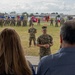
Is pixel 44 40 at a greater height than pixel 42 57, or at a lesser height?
lesser

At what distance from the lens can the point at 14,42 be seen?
103 inches

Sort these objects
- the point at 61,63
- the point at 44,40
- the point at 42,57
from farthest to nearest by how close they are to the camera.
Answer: the point at 44,40 → the point at 42,57 → the point at 61,63

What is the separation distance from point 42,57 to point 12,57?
28 centimetres

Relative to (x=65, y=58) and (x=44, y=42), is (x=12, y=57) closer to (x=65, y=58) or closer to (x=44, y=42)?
(x=65, y=58)

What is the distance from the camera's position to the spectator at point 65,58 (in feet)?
7.39

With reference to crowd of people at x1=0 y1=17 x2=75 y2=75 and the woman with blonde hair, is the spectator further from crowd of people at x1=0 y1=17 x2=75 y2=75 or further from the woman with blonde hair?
the woman with blonde hair

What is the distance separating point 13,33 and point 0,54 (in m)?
0.24

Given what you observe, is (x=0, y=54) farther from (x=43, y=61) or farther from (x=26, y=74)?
(x=43, y=61)

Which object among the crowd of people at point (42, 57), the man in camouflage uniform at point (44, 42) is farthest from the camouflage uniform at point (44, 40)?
the crowd of people at point (42, 57)

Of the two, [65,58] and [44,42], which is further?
[44,42]

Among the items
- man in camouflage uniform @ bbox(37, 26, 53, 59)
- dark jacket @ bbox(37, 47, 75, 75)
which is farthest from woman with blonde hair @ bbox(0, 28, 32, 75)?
man in camouflage uniform @ bbox(37, 26, 53, 59)

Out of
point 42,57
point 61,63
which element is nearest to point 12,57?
point 42,57

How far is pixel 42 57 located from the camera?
2545 mm

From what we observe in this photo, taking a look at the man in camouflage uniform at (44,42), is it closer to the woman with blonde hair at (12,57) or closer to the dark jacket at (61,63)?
the woman with blonde hair at (12,57)
